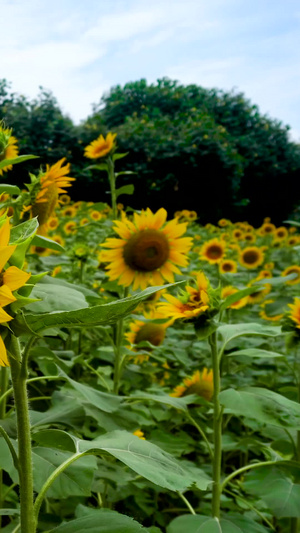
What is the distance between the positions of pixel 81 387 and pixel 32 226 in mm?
457

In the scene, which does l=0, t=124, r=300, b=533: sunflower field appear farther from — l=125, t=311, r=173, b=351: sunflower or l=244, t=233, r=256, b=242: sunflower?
l=244, t=233, r=256, b=242: sunflower

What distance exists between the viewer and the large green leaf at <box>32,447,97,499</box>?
0.82 metres

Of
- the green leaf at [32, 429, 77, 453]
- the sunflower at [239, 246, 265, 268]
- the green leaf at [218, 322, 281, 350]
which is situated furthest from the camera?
the sunflower at [239, 246, 265, 268]

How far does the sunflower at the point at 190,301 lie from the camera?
1063 mm

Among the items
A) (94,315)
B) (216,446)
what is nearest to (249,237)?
(216,446)

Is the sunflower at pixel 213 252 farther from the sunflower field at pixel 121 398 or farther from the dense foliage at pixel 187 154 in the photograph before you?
the dense foliage at pixel 187 154

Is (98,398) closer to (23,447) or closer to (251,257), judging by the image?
(23,447)

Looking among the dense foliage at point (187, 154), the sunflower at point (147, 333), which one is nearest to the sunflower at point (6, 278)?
the sunflower at point (147, 333)

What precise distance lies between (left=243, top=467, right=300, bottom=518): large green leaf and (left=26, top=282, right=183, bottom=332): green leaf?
0.74 meters

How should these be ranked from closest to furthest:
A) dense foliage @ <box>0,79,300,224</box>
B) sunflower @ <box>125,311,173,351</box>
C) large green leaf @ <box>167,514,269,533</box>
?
large green leaf @ <box>167,514,269,533</box> → sunflower @ <box>125,311,173,351</box> → dense foliage @ <box>0,79,300,224</box>

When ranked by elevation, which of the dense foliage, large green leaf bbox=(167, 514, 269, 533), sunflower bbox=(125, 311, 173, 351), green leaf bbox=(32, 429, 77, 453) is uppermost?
Result: the dense foliage

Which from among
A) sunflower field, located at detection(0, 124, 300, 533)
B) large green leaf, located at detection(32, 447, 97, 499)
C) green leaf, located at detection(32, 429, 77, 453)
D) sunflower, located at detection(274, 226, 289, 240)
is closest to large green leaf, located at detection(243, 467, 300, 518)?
sunflower field, located at detection(0, 124, 300, 533)

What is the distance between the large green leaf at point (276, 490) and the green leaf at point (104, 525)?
554 millimetres

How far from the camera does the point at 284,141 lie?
14.9 metres
